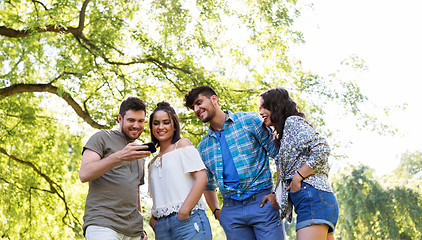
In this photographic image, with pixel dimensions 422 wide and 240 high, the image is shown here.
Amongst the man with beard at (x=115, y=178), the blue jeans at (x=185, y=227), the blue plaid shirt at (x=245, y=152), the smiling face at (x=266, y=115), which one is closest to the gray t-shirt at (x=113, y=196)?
the man with beard at (x=115, y=178)

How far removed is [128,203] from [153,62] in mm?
5836

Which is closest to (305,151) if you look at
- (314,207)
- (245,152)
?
(314,207)

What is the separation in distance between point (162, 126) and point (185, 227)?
760 mm

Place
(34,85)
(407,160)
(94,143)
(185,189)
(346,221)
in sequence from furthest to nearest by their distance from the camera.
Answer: (407,160)
(346,221)
(34,85)
(185,189)
(94,143)

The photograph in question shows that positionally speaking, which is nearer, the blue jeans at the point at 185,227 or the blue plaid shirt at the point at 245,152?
the blue jeans at the point at 185,227

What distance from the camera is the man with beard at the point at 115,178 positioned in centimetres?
294

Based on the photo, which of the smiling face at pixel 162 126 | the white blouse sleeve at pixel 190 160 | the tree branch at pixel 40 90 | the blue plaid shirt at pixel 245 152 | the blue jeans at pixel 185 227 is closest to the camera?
the blue jeans at pixel 185 227

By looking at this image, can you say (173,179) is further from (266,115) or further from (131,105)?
(266,115)

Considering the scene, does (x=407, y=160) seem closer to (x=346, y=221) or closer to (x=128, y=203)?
(x=346, y=221)

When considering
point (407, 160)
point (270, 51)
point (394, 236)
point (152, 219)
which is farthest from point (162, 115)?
point (407, 160)

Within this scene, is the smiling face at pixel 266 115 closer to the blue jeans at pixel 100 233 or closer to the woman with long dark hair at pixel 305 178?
the woman with long dark hair at pixel 305 178

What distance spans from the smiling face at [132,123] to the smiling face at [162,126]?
15 cm

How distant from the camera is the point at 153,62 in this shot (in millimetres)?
8719

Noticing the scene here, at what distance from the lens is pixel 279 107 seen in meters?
3.43
